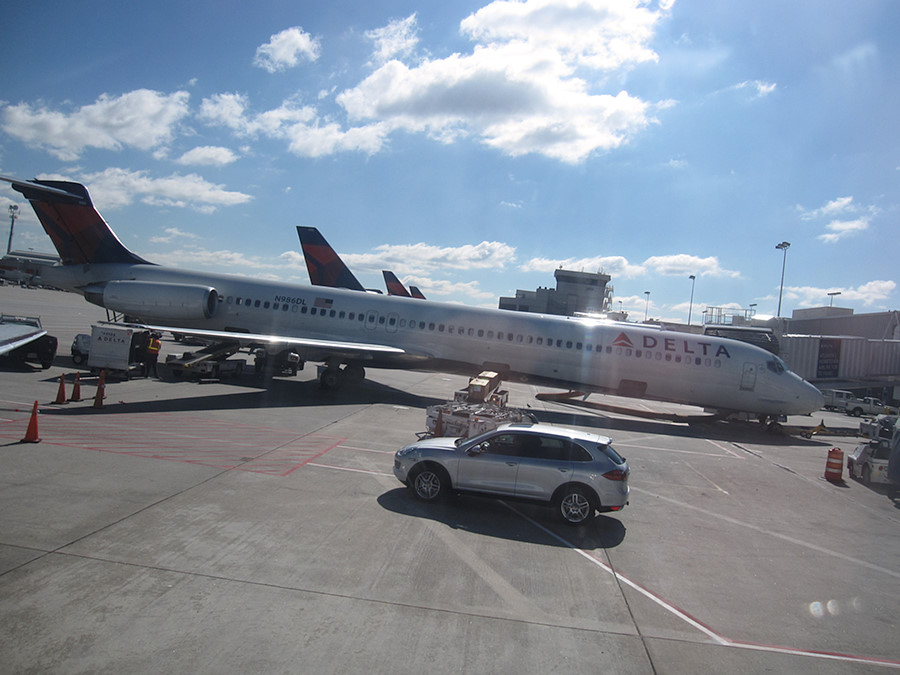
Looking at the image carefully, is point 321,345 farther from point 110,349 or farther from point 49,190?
point 49,190

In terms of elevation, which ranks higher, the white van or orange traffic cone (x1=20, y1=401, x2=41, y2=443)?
the white van

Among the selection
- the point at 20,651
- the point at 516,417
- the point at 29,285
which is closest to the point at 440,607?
the point at 20,651

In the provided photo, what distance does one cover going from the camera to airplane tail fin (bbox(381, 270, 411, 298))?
57.5 metres

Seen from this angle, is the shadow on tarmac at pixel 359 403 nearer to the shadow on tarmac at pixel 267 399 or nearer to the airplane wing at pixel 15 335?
the shadow on tarmac at pixel 267 399

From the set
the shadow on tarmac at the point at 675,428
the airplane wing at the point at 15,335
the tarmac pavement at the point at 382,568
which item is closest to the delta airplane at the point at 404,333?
the shadow on tarmac at the point at 675,428

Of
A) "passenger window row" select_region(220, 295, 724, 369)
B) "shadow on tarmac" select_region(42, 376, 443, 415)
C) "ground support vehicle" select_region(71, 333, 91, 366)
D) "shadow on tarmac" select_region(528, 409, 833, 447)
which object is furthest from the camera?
"ground support vehicle" select_region(71, 333, 91, 366)

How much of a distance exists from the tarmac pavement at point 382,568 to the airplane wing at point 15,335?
3916mm

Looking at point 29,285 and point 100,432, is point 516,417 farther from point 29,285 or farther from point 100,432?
point 29,285

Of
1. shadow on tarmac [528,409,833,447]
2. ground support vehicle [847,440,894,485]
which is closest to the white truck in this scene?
shadow on tarmac [528,409,833,447]

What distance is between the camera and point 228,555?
645cm

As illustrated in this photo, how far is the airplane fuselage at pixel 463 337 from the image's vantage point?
19641 millimetres

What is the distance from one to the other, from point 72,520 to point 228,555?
2.35 metres

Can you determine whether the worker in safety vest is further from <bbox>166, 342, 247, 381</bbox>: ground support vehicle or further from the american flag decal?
the american flag decal

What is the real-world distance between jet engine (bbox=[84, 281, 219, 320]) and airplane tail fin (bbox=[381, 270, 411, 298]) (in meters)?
34.7
